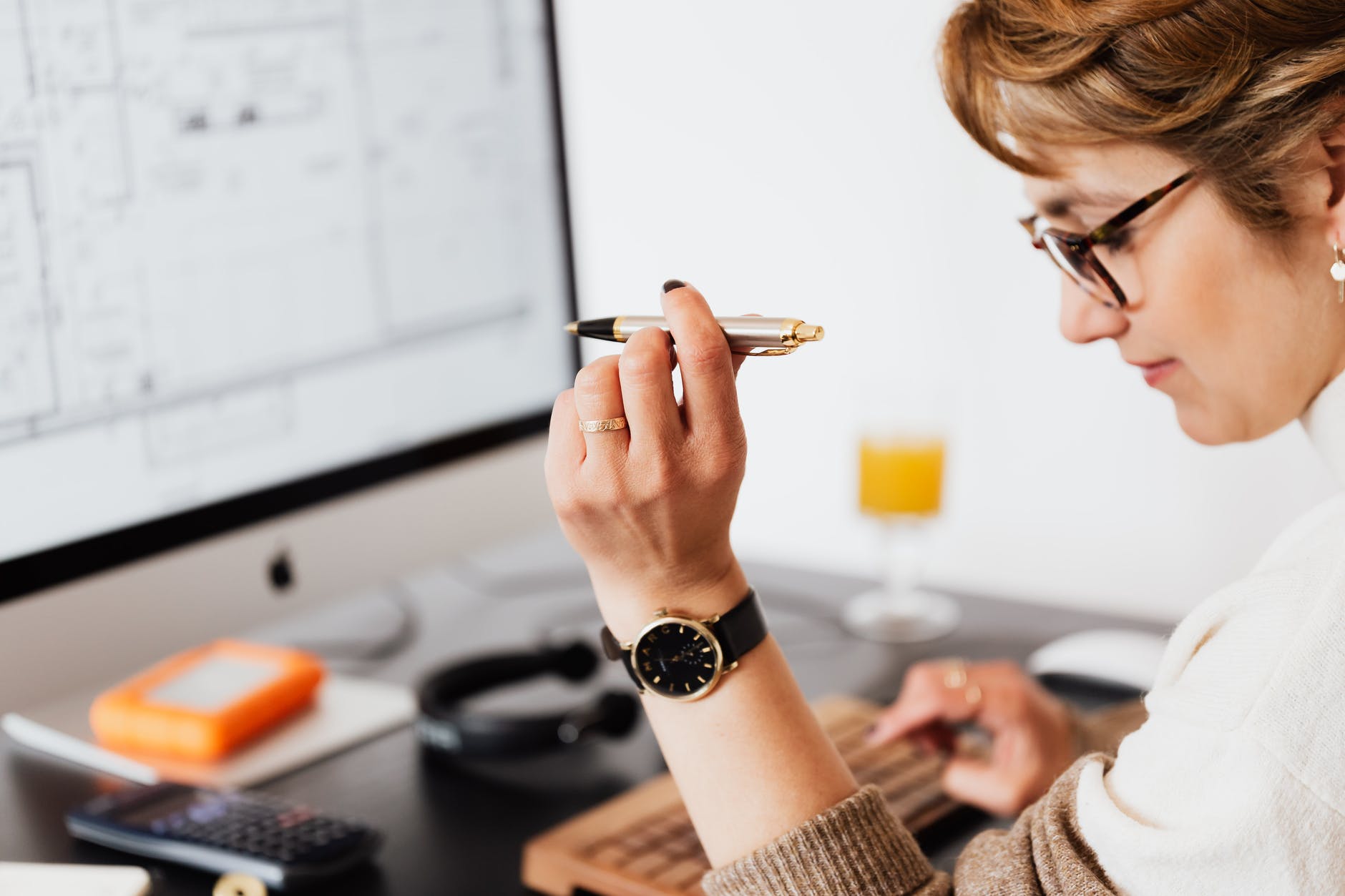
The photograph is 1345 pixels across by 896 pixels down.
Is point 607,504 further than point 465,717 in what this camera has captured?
No

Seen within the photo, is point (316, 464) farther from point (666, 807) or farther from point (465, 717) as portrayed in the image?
point (666, 807)

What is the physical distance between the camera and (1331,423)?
717 mm

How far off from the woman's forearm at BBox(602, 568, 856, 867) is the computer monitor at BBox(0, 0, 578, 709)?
32 cm

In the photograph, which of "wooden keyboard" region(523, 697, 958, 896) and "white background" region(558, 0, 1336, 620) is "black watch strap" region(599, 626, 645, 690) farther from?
"white background" region(558, 0, 1336, 620)

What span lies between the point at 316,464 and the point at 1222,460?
956 mm

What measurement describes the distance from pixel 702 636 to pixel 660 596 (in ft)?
0.10

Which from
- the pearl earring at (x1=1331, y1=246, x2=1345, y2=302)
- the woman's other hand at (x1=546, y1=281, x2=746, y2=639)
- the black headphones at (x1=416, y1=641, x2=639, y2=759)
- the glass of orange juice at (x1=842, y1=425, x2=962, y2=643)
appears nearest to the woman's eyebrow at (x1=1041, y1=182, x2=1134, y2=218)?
the pearl earring at (x1=1331, y1=246, x2=1345, y2=302)

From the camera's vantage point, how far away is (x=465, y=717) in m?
0.93

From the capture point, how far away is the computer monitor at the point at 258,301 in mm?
770

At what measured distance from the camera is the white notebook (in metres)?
0.68

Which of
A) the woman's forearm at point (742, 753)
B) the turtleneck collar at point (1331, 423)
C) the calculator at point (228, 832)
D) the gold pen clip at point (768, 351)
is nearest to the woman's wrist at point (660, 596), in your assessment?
the woman's forearm at point (742, 753)

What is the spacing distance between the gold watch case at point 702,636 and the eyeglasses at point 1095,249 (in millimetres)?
288

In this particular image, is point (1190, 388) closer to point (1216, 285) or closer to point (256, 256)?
point (1216, 285)

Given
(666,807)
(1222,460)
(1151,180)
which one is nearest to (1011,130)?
(1151,180)
